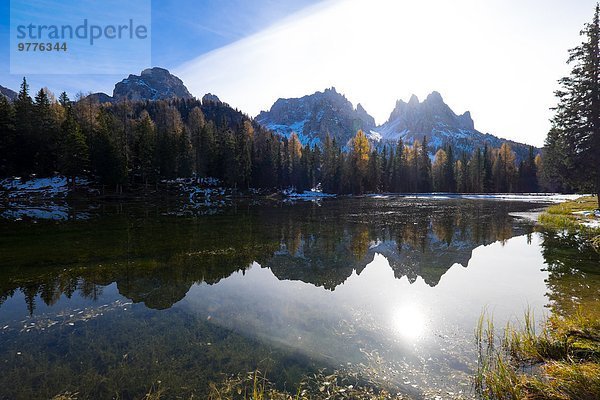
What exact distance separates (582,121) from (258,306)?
43.1 m

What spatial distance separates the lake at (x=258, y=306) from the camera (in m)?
7.65

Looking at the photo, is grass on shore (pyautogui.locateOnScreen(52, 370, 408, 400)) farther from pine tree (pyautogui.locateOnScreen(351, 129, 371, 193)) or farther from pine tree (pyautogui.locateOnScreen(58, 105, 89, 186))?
pine tree (pyautogui.locateOnScreen(351, 129, 371, 193))

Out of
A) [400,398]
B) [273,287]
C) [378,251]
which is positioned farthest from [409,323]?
[378,251]

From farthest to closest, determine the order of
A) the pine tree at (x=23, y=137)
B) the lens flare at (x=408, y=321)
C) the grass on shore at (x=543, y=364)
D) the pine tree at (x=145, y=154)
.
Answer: the pine tree at (x=145, y=154), the pine tree at (x=23, y=137), the lens flare at (x=408, y=321), the grass on shore at (x=543, y=364)

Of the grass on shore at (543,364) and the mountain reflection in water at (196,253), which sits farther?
the mountain reflection in water at (196,253)

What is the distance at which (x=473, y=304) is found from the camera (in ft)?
39.6

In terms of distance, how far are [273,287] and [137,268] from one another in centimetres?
779

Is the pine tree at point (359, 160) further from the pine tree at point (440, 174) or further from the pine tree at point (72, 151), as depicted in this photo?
the pine tree at point (72, 151)

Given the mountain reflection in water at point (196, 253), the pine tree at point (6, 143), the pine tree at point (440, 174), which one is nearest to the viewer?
the mountain reflection in water at point (196, 253)

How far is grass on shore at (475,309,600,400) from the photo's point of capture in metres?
5.60

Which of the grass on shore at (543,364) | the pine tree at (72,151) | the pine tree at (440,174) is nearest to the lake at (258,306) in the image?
the grass on shore at (543,364)

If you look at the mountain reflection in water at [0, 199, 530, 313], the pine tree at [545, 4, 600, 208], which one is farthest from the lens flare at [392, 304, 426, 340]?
the pine tree at [545, 4, 600, 208]

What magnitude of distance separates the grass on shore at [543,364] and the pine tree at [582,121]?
35.3m

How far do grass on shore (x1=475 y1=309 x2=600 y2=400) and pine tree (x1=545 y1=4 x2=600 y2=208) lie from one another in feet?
116
